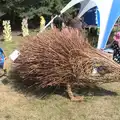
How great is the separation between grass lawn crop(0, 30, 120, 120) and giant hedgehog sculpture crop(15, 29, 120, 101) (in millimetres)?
315

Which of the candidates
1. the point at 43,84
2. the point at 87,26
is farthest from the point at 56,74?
the point at 87,26

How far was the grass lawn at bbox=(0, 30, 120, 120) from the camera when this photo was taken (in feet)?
21.9

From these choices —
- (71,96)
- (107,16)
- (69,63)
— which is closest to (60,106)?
(71,96)

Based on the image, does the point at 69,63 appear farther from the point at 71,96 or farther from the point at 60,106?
the point at 60,106

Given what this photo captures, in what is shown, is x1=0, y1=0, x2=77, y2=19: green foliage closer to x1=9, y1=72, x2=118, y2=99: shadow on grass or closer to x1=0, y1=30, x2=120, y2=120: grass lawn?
x1=9, y1=72, x2=118, y2=99: shadow on grass

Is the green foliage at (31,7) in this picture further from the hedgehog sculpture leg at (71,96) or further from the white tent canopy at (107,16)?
the hedgehog sculpture leg at (71,96)

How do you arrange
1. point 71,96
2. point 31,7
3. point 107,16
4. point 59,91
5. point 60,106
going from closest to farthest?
point 60,106 → point 71,96 → point 59,91 → point 107,16 → point 31,7

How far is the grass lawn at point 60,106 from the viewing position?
6.68m

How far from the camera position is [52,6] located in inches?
837

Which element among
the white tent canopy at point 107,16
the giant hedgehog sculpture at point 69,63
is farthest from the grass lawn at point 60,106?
the white tent canopy at point 107,16

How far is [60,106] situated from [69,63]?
876 mm

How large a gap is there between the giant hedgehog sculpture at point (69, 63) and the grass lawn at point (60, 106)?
32 centimetres

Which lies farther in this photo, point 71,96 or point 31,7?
point 31,7

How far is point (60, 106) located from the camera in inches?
284
